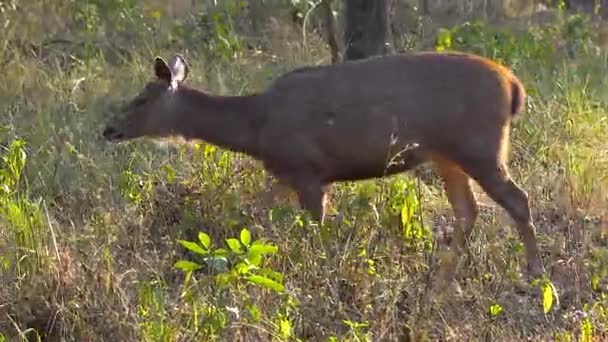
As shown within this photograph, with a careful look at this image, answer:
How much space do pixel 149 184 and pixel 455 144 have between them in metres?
1.85

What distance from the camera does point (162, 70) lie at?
8.11m

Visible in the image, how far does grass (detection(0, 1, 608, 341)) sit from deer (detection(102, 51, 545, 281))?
0.19m

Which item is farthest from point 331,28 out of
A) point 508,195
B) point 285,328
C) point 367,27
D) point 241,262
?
point 241,262

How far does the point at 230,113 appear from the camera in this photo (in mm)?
8164

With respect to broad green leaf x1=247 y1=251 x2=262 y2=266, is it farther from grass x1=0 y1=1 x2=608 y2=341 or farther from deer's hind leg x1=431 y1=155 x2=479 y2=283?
deer's hind leg x1=431 y1=155 x2=479 y2=283

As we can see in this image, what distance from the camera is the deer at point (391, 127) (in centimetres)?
758

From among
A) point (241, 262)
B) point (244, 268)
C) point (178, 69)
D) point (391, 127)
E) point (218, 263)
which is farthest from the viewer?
point (178, 69)

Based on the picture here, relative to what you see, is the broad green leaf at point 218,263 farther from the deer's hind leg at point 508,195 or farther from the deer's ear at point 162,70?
the deer's ear at point 162,70

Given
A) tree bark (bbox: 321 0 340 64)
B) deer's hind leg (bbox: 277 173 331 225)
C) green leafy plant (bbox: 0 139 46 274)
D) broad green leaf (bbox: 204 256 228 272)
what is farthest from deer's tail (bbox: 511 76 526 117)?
tree bark (bbox: 321 0 340 64)

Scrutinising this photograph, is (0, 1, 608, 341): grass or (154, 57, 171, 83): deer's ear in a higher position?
(154, 57, 171, 83): deer's ear

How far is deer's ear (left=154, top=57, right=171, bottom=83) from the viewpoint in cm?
801

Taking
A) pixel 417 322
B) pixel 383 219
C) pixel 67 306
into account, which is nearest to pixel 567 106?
pixel 383 219

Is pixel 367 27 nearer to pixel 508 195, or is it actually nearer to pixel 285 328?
pixel 508 195

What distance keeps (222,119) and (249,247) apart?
2.75 m
